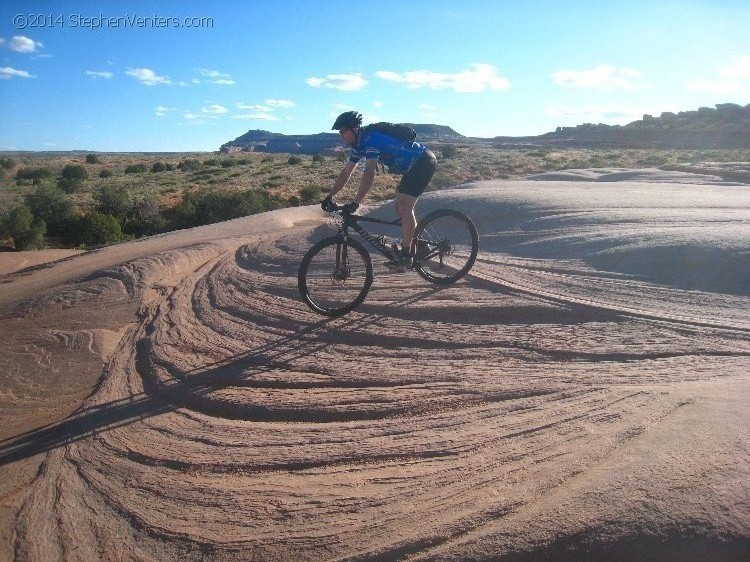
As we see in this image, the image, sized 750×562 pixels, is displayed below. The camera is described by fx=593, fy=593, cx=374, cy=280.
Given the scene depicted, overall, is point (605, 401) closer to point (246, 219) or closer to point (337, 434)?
point (337, 434)

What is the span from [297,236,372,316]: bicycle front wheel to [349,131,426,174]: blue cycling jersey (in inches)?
35.5

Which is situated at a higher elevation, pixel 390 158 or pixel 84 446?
pixel 390 158

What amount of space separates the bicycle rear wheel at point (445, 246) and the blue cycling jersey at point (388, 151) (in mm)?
735

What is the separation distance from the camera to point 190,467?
3535 millimetres

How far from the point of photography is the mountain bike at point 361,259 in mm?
6129

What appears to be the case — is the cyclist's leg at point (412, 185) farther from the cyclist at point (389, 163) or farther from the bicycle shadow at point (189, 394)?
the bicycle shadow at point (189, 394)

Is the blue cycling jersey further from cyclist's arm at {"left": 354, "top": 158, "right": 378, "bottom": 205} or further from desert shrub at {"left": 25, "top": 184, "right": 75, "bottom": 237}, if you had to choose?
desert shrub at {"left": 25, "top": 184, "right": 75, "bottom": 237}

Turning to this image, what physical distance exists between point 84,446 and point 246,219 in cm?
944

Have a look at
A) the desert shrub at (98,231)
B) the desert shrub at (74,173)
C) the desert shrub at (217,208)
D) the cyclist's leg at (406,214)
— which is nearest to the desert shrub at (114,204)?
the desert shrub at (217,208)

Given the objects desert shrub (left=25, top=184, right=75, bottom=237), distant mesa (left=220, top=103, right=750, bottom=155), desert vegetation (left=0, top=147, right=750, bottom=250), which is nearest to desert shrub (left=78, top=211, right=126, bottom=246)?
desert vegetation (left=0, top=147, right=750, bottom=250)

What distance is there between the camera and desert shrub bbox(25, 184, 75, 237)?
22.3 meters

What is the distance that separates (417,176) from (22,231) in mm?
18696

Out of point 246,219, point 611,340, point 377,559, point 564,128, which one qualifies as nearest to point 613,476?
point 377,559

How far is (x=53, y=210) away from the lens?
2325 cm
